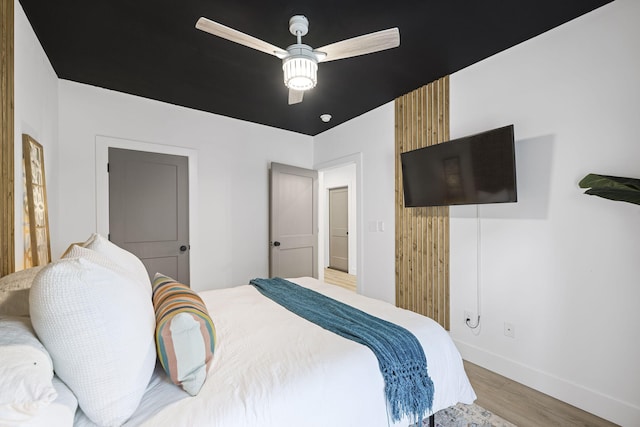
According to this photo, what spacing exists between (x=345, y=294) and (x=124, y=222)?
2.50 metres

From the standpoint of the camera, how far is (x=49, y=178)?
2.48 m

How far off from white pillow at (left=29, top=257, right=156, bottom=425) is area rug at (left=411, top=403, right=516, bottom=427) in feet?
5.59

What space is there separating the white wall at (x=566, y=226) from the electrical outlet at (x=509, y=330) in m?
0.03

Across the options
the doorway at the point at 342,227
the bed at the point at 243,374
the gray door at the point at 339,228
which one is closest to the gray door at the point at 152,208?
the bed at the point at 243,374

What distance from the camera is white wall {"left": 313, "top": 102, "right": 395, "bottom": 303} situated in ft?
11.1

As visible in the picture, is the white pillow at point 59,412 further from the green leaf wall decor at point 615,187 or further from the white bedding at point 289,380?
the green leaf wall decor at point 615,187

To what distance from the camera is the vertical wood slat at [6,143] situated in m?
1.49

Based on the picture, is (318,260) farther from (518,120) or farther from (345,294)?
(518,120)

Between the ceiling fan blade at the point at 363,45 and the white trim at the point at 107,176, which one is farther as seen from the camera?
the white trim at the point at 107,176

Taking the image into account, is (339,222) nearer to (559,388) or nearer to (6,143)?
(559,388)

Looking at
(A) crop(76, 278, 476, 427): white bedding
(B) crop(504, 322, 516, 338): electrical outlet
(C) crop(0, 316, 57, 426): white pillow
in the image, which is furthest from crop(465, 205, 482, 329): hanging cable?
(C) crop(0, 316, 57, 426): white pillow

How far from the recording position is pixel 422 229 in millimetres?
2977

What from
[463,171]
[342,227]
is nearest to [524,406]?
[463,171]

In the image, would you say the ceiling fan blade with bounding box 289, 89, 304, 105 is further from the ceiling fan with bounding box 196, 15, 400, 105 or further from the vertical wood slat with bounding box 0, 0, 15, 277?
the vertical wood slat with bounding box 0, 0, 15, 277
